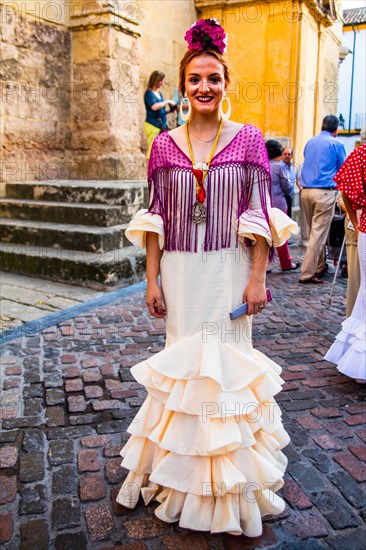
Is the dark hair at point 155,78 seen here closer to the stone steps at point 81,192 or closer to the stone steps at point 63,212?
the stone steps at point 81,192

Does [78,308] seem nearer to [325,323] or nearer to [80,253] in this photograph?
[80,253]

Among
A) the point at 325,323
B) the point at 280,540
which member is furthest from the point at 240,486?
the point at 325,323

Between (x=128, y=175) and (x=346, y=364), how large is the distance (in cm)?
594

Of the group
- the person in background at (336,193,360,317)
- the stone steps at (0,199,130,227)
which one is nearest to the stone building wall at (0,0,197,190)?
the stone steps at (0,199,130,227)

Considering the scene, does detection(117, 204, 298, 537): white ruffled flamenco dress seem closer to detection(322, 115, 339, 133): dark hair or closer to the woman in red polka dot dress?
the woman in red polka dot dress

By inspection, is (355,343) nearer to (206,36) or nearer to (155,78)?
(206,36)

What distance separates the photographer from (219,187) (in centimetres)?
243

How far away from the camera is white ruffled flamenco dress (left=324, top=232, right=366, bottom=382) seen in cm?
405

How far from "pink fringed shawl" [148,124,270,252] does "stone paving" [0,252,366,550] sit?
1.35 meters

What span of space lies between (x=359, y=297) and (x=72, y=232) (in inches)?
156

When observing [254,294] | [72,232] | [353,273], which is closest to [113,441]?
[254,294]

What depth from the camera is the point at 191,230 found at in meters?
2.47

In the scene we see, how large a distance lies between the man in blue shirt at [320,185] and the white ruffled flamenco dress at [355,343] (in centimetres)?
329

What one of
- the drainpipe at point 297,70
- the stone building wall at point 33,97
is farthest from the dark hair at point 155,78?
the drainpipe at point 297,70
